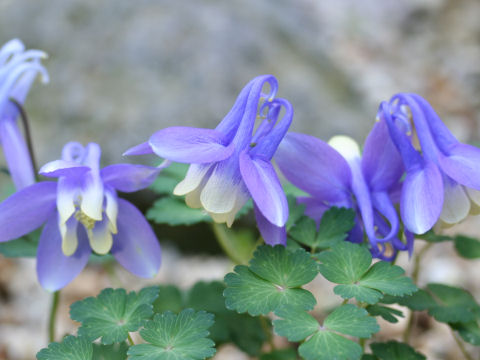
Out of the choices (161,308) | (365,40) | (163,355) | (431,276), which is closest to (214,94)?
(431,276)

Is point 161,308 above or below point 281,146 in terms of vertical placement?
below

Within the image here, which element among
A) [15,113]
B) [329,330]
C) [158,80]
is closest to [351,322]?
[329,330]

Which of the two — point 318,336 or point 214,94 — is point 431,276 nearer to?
point 214,94

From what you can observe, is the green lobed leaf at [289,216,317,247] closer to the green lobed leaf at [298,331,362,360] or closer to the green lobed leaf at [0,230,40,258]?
the green lobed leaf at [298,331,362,360]

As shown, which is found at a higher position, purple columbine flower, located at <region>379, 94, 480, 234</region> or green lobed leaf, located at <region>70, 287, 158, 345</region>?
purple columbine flower, located at <region>379, 94, 480, 234</region>

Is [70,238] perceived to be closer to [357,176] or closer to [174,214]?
[174,214]

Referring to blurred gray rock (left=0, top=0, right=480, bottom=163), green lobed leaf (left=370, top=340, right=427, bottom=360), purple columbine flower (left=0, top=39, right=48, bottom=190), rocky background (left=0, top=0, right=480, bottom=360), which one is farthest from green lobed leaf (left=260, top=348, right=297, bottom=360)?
blurred gray rock (left=0, top=0, right=480, bottom=163)
